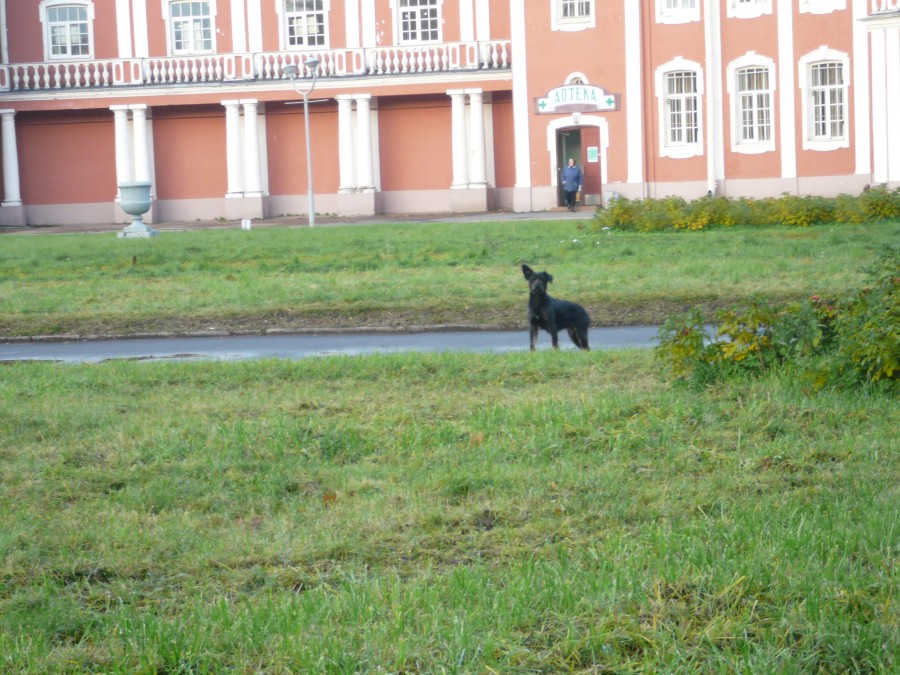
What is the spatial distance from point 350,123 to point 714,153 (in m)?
12.2

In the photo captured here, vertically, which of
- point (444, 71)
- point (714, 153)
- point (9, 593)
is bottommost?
point (9, 593)

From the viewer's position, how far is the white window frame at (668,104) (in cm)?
4009

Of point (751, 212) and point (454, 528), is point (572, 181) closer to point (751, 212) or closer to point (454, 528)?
point (751, 212)

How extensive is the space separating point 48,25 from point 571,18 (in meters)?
18.6

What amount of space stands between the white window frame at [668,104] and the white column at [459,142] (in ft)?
22.6

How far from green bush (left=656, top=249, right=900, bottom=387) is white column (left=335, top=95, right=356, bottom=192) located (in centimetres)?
3569

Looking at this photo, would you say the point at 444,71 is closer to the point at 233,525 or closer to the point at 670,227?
the point at 670,227

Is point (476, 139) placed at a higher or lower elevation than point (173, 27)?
lower

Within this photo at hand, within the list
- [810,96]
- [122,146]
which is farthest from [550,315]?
[122,146]

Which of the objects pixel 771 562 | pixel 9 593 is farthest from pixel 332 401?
pixel 771 562

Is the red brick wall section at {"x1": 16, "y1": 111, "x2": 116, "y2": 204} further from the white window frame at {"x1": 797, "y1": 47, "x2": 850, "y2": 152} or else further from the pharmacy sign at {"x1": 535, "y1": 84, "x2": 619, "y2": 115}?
the white window frame at {"x1": 797, "y1": 47, "x2": 850, "y2": 152}

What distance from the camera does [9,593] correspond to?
527 cm

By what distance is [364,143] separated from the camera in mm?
44250

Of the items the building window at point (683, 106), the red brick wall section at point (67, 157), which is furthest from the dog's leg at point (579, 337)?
the red brick wall section at point (67, 157)
